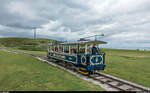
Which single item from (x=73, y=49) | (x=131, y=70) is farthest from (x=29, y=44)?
(x=131, y=70)

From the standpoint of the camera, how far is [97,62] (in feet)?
36.3

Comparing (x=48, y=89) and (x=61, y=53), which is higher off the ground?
(x=61, y=53)

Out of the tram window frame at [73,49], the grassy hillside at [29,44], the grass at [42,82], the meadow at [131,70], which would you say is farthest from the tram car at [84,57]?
the grassy hillside at [29,44]

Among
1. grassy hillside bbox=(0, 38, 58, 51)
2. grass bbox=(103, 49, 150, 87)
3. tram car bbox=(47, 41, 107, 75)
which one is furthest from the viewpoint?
grassy hillside bbox=(0, 38, 58, 51)

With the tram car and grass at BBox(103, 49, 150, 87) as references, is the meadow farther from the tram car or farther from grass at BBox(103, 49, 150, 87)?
the tram car

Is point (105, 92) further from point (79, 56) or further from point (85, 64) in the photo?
point (79, 56)

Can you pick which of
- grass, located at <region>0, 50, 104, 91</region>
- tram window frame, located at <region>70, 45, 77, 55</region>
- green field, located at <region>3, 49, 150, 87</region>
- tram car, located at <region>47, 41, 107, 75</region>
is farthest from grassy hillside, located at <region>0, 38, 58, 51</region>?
grass, located at <region>0, 50, 104, 91</region>

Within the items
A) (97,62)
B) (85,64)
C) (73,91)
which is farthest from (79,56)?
(73,91)

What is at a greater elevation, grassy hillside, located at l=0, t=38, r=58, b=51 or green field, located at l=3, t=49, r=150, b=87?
A: grassy hillside, located at l=0, t=38, r=58, b=51

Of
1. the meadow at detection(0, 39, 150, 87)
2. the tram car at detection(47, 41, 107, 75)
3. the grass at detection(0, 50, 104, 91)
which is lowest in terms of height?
the meadow at detection(0, 39, 150, 87)

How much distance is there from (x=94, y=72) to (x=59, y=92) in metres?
6.00

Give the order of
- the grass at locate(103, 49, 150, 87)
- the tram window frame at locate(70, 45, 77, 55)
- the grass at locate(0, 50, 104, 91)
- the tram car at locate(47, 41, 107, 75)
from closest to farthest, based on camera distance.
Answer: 1. the grass at locate(0, 50, 104, 91)
2. the grass at locate(103, 49, 150, 87)
3. the tram car at locate(47, 41, 107, 75)
4. the tram window frame at locate(70, 45, 77, 55)

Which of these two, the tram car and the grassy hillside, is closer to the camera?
the tram car

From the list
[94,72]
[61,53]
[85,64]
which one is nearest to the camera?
[85,64]
